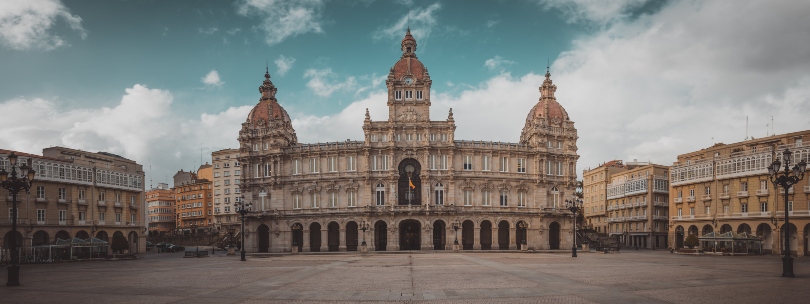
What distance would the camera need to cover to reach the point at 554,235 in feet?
295

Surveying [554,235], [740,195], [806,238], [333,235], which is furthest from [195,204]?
[806,238]

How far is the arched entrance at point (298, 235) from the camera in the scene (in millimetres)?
86500

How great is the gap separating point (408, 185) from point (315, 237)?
15774 mm

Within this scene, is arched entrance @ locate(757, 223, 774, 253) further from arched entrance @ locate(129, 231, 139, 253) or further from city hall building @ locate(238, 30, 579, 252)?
arched entrance @ locate(129, 231, 139, 253)

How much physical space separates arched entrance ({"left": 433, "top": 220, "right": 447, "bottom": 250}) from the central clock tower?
14726mm

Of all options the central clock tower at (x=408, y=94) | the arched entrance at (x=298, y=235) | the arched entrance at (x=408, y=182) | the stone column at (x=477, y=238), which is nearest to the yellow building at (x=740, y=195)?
the stone column at (x=477, y=238)

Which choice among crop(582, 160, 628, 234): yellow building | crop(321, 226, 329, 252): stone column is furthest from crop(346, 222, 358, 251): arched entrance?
crop(582, 160, 628, 234): yellow building

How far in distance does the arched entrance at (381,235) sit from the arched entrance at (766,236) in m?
47.1

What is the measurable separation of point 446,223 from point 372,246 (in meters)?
10.5

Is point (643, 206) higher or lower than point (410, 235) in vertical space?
higher

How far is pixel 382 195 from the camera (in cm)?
8419

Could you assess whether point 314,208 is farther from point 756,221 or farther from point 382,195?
point 756,221

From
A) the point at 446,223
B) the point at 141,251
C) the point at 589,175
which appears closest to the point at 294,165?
the point at 446,223

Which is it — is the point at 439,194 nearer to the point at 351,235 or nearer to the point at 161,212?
the point at 351,235
